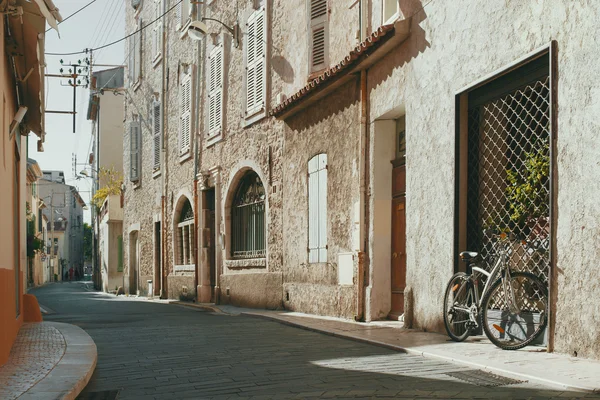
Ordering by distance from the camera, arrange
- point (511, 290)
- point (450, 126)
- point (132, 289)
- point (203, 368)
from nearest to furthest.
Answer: point (203, 368), point (511, 290), point (450, 126), point (132, 289)

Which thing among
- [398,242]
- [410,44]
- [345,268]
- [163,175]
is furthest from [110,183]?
[410,44]

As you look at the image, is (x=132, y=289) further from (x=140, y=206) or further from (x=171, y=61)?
(x=171, y=61)

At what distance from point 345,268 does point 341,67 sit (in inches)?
116

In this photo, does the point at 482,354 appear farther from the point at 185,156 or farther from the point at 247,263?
the point at 185,156

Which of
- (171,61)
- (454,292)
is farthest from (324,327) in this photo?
(171,61)

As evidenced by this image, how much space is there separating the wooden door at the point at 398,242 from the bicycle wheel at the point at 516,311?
121 inches

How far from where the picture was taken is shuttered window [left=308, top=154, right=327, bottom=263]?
1292 centimetres

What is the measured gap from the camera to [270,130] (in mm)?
15766

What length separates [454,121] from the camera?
8789mm

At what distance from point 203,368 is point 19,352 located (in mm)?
2207

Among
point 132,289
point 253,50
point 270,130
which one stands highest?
point 253,50

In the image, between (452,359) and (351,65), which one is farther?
(351,65)

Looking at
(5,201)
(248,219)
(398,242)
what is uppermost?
(5,201)

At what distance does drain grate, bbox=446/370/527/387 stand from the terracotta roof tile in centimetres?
523
